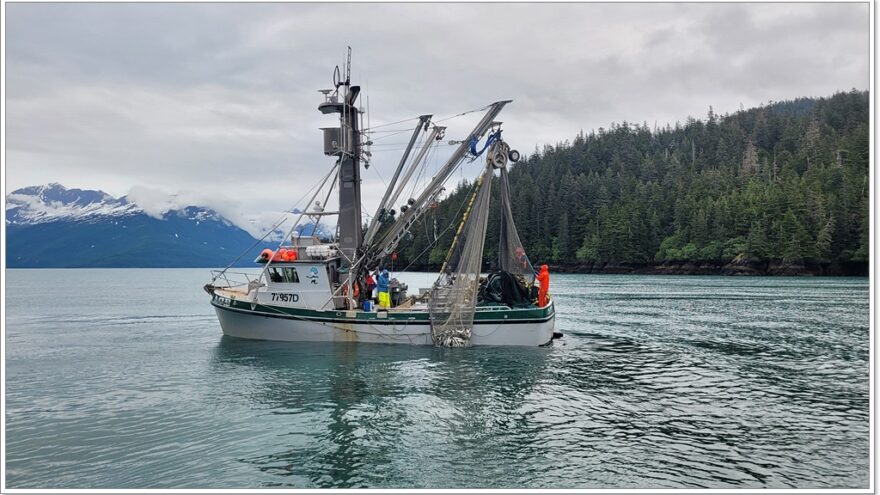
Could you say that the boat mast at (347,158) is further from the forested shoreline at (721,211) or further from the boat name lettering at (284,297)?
the forested shoreline at (721,211)

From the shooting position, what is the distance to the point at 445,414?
15875 millimetres

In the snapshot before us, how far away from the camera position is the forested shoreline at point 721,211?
100 m

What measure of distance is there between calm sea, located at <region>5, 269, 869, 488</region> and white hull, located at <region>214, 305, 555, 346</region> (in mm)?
568

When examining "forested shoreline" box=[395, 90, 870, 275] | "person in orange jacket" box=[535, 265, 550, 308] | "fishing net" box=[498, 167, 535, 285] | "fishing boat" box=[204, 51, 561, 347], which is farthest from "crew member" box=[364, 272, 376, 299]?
"forested shoreline" box=[395, 90, 870, 275]

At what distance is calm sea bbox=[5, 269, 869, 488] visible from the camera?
39.1ft

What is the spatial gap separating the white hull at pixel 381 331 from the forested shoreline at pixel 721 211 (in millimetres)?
44620

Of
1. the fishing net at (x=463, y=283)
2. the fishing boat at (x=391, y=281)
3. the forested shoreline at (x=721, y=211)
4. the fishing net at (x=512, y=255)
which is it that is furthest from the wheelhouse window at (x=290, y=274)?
the forested shoreline at (x=721, y=211)

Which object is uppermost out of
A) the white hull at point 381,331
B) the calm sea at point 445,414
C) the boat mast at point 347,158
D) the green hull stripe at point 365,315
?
the boat mast at point 347,158

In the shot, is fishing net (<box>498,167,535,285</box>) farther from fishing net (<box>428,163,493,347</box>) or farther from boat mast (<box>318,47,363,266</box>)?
boat mast (<box>318,47,363,266</box>)

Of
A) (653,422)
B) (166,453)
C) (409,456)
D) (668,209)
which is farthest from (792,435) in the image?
(668,209)

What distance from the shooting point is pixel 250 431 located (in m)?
14.6

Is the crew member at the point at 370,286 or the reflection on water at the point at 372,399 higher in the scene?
the crew member at the point at 370,286

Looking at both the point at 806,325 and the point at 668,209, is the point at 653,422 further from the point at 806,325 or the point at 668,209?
the point at 668,209

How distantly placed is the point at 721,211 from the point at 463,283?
4357 inches
